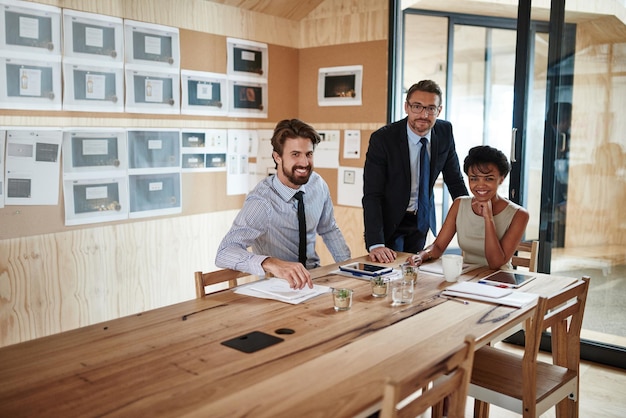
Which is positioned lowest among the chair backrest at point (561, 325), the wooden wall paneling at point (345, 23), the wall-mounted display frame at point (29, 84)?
the chair backrest at point (561, 325)

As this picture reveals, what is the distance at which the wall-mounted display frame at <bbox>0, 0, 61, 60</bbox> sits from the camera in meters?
2.89

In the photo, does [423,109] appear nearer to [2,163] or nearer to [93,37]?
[93,37]

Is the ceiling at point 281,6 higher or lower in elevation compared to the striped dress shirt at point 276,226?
higher

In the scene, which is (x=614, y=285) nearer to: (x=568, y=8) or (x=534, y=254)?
(x=534, y=254)

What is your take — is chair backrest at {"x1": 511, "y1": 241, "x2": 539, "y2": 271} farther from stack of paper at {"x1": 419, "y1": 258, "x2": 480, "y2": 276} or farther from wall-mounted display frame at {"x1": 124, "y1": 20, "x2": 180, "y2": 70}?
wall-mounted display frame at {"x1": 124, "y1": 20, "x2": 180, "y2": 70}

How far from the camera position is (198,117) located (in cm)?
383

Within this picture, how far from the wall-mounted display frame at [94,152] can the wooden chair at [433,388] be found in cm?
244

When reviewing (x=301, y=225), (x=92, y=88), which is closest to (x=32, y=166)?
(x=92, y=88)

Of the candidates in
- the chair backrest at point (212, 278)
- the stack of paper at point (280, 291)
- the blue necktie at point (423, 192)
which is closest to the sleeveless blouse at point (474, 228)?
the blue necktie at point (423, 192)

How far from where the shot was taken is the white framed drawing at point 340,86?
162 inches

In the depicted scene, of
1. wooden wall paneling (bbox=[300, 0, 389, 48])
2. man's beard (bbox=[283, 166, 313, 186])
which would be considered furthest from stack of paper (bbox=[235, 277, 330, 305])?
wooden wall paneling (bbox=[300, 0, 389, 48])

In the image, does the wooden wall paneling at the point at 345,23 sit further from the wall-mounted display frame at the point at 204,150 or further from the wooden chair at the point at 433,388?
the wooden chair at the point at 433,388

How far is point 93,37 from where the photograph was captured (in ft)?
10.6

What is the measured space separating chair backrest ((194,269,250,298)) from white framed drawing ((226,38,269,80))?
199 cm
